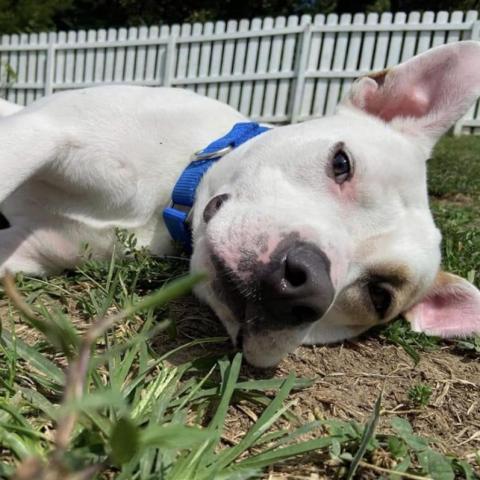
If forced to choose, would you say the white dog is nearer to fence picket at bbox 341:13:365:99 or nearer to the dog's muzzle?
the dog's muzzle

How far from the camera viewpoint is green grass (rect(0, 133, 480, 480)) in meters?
0.91

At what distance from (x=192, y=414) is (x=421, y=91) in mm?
1929

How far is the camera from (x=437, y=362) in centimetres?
234

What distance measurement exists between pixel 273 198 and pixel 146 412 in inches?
34.2

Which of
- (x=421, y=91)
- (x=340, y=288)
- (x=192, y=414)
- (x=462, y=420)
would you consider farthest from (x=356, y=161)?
(x=192, y=414)

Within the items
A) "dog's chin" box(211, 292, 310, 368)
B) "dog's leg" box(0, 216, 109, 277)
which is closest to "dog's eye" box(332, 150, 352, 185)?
"dog's chin" box(211, 292, 310, 368)

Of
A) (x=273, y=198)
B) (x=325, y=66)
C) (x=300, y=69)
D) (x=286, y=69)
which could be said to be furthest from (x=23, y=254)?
(x=325, y=66)

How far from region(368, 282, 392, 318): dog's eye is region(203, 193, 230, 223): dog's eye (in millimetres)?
638

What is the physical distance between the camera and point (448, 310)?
263 centimetres

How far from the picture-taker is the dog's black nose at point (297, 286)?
5.65 ft

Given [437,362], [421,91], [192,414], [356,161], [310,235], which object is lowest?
[437,362]

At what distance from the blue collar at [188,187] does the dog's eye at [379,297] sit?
0.75 meters

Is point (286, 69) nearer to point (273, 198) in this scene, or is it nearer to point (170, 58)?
point (170, 58)

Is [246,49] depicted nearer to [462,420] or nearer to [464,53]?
[464,53]
